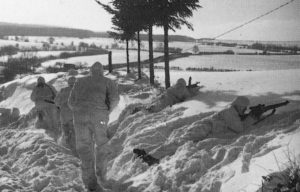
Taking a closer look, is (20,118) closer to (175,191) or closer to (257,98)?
(257,98)

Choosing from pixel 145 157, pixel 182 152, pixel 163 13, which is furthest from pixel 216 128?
pixel 163 13

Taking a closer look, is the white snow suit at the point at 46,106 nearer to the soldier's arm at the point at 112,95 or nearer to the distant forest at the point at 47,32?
the soldier's arm at the point at 112,95

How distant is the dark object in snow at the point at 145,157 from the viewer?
7.93 metres

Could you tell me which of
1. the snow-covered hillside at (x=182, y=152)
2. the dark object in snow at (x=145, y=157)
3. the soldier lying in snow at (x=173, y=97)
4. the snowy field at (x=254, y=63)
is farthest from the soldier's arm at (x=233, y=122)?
the snowy field at (x=254, y=63)

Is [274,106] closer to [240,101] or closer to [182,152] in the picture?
[240,101]

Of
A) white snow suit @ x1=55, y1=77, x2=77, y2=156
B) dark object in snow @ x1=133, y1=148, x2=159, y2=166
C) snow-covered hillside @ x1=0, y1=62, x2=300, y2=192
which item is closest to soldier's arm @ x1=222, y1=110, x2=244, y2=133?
snow-covered hillside @ x1=0, y1=62, x2=300, y2=192

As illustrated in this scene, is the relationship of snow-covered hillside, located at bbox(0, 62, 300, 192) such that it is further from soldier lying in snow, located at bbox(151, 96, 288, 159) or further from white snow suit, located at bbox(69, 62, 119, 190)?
white snow suit, located at bbox(69, 62, 119, 190)

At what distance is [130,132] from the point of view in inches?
420

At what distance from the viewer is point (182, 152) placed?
25.5 feet

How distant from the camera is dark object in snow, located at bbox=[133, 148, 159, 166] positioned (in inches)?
312

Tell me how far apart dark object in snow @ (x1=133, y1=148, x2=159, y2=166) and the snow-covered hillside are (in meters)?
0.11

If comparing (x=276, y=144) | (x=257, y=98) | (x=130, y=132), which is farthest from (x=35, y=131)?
(x=276, y=144)

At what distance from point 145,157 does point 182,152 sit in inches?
32.6

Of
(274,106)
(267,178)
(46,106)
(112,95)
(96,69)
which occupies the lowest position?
(46,106)
